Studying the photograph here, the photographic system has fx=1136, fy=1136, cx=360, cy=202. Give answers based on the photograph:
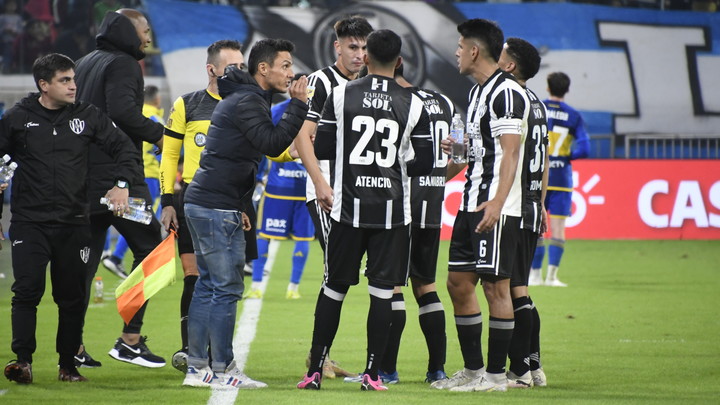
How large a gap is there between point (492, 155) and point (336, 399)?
1.64m

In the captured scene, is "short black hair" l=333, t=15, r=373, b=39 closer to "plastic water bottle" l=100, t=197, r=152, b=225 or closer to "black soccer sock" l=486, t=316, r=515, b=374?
"plastic water bottle" l=100, t=197, r=152, b=225

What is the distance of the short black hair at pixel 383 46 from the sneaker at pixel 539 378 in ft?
6.95

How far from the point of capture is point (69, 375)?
22.5 feet

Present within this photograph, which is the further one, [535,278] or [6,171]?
[535,278]

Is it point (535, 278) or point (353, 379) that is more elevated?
point (535, 278)

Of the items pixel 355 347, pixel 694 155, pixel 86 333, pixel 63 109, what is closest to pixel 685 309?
pixel 355 347

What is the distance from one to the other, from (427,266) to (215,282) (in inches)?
52.9

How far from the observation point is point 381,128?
630 centimetres

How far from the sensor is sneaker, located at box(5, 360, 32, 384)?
21.7 feet

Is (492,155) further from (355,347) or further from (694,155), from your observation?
(694,155)

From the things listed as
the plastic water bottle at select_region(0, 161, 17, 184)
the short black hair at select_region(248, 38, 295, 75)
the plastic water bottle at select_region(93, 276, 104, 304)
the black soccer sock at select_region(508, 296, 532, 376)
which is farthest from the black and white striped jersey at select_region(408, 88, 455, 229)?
the plastic water bottle at select_region(93, 276, 104, 304)

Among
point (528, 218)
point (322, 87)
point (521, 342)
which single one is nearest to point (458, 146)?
point (528, 218)

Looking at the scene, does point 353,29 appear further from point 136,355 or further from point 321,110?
point 136,355

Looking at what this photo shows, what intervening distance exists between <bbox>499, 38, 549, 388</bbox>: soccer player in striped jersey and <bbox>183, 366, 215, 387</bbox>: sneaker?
177 cm
